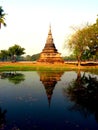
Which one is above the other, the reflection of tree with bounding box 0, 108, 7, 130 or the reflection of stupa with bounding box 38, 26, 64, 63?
the reflection of stupa with bounding box 38, 26, 64, 63

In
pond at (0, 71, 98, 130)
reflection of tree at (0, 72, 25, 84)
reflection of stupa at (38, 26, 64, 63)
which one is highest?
reflection of stupa at (38, 26, 64, 63)

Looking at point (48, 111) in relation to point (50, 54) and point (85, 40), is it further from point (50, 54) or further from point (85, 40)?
point (50, 54)

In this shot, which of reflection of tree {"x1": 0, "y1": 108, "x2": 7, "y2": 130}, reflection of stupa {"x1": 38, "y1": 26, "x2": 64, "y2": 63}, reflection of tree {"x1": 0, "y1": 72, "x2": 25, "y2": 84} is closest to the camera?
reflection of tree {"x1": 0, "y1": 108, "x2": 7, "y2": 130}

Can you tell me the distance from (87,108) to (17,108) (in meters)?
6.00

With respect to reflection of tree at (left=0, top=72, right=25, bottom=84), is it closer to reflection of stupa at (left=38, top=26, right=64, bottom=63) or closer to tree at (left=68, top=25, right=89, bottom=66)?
tree at (left=68, top=25, right=89, bottom=66)

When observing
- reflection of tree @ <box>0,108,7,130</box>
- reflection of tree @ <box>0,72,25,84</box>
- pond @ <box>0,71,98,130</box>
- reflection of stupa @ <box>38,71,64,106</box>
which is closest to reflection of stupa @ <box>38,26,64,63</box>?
reflection of tree @ <box>0,72,25,84</box>

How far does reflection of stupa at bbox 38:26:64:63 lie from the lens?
10344 centimetres

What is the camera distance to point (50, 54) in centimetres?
10619

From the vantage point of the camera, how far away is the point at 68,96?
1074 inches

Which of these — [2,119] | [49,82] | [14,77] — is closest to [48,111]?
[2,119]

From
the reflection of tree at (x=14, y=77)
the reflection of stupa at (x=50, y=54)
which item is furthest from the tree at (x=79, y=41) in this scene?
the reflection of tree at (x=14, y=77)

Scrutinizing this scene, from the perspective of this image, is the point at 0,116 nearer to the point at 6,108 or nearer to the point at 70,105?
the point at 6,108

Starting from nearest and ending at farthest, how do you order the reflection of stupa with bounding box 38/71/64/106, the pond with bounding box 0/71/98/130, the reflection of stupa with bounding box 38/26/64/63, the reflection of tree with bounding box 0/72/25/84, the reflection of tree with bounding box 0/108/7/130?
the reflection of tree with bounding box 0/108/7/130, the pond with bounding box 0/71/98/130, the reflection of stupa with bounding box 38/71/64/106, the reflection of tree with bounding box 0/72/25/84, the reflection of stupa with bounding box 38/26/64/63

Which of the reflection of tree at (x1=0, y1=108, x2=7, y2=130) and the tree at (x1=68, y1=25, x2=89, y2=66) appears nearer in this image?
the reflection of tree at (x1=0, y1=108, x2=7, y2=130)
